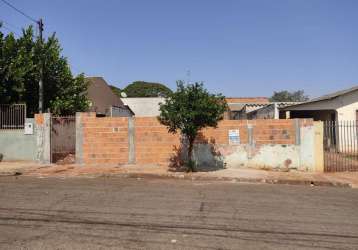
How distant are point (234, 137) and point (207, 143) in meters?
1.15

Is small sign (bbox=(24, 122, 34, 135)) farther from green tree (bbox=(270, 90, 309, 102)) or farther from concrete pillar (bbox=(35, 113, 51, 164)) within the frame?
green tree (bbox=(270, 90, 309, 102))

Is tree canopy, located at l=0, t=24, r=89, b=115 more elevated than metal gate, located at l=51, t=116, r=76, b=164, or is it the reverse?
tree canopy, located at l=0, t=24, r=89, b=115

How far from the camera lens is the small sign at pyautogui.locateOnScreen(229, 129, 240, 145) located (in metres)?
17.2

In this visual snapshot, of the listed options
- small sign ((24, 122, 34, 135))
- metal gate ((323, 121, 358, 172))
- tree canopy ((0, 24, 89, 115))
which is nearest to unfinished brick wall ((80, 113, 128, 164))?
small sign ((24, 122, 34, 135))

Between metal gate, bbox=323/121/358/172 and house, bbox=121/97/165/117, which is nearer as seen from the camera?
metal gate, bbox=323/121/358/172

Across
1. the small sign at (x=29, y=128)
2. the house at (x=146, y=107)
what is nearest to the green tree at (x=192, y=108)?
the small sign at (x=29, y=128)

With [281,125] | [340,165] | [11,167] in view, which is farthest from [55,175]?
[340,165]

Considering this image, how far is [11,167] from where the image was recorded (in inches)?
664

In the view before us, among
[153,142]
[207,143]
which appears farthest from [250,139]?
[153,142]

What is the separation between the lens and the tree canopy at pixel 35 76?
767 inches

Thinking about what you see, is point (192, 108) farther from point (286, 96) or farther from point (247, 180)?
point (286, 96)

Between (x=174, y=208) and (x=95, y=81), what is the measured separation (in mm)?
28473

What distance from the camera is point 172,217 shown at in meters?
7.90

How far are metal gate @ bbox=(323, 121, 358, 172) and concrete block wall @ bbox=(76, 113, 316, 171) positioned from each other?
118cm
